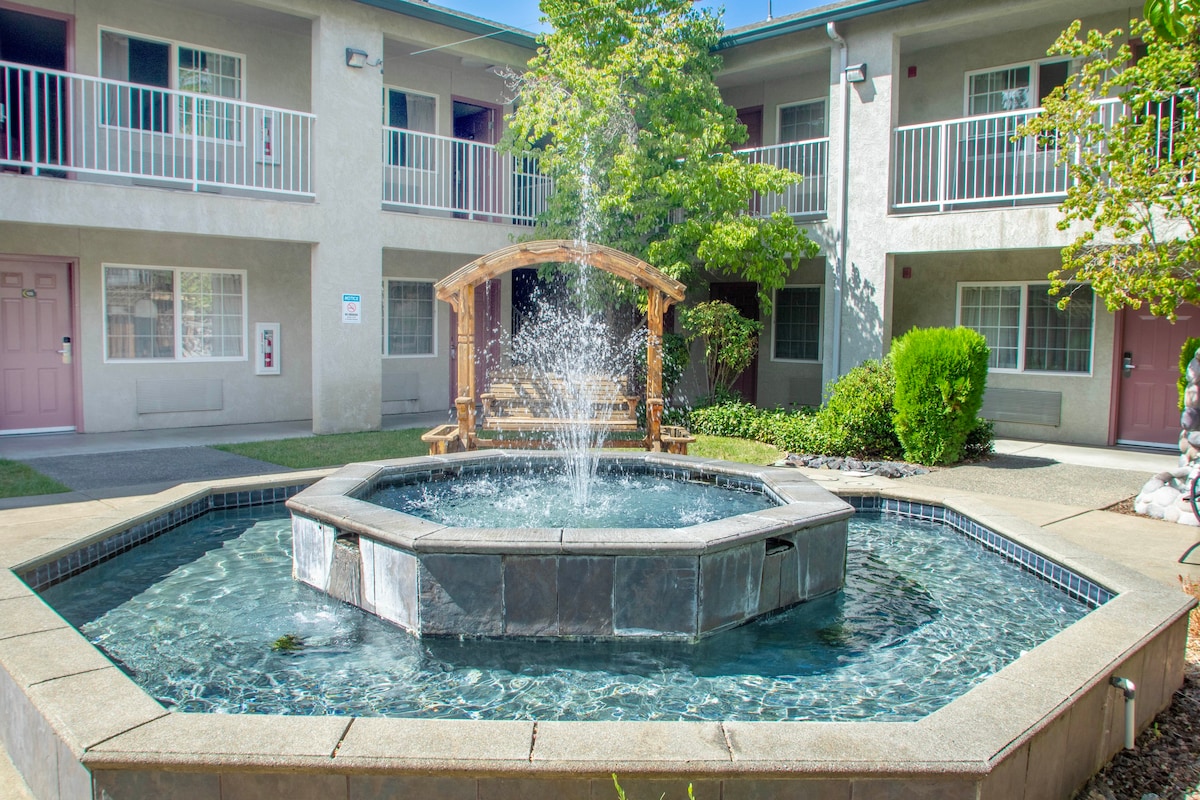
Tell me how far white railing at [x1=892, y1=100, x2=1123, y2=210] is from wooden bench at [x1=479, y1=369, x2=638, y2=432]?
4.98 m

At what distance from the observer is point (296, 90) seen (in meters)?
13.8

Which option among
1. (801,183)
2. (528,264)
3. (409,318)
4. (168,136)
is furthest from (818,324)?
(168,136)

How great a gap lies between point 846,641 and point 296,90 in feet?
41.0

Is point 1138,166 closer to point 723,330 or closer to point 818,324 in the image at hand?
point 723,330

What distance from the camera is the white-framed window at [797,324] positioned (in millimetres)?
15398

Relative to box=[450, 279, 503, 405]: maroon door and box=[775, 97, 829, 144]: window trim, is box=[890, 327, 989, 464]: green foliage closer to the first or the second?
box=[775, 97, 829, 144]: window trim

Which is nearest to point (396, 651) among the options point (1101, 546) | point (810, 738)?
point (810, 738)

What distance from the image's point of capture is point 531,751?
116 inches

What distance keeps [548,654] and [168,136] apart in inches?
417

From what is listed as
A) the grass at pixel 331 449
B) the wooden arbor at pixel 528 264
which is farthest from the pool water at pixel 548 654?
the grass at pixel 331 449

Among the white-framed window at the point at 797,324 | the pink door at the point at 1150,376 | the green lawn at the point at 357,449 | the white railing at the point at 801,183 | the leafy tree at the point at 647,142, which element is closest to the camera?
the green lawn at the point at 357,449

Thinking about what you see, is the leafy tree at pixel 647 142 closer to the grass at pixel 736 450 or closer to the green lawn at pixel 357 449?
the grass at pixel 736 450

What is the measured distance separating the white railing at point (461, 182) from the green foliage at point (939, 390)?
6628 mm

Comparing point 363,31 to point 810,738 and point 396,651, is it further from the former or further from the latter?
point 810,738
